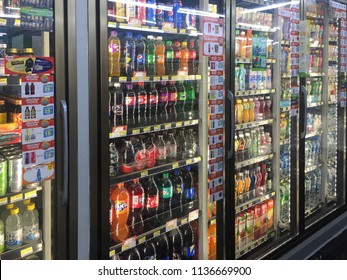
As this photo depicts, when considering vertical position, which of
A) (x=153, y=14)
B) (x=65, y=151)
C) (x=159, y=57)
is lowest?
(x=65, y=151)

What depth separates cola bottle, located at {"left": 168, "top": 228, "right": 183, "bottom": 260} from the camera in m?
3.10

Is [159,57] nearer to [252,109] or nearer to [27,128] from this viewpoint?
[252,109]

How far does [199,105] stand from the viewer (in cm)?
303

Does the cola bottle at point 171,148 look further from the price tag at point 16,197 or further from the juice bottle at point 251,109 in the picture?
the price tag at point 16,197

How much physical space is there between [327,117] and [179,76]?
2.28m

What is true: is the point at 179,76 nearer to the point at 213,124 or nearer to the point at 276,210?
the point at 213,124

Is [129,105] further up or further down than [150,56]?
further down

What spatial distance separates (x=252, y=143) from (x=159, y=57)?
119 centimetres

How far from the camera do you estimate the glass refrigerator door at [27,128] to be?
198 centimetres

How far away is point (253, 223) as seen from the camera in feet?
12.1

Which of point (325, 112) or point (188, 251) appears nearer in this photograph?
point (188, 251)

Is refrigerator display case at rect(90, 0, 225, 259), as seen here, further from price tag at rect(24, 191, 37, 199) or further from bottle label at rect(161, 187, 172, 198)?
price tag at rect(24, 191, 37, 199)

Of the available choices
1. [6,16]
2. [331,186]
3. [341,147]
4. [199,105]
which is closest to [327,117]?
[341,147]

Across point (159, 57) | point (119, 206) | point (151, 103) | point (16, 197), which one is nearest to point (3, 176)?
point (16, 197)
